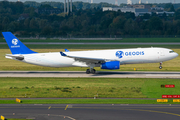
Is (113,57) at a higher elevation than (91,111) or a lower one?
higher

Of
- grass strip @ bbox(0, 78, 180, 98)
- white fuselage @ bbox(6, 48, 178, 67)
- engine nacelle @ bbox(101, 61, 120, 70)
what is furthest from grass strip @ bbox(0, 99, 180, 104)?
white fuselage @ bbox(6, 48, 178, 67)

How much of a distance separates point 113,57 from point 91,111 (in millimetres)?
25634

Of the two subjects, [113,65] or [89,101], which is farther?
[113,65]

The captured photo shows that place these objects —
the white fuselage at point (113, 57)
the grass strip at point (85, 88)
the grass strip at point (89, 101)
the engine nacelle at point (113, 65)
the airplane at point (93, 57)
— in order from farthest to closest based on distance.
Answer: the white fuselage at point (113, 57), the airplane at point (93, 57), the engine nacelle at point (113, 65), the grass strip at point (85, 88), the grass strip at point (89, 101)

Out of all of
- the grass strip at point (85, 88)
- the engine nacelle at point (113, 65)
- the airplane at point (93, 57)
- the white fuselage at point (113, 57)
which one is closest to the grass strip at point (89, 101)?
the grass strip at point (85, 88)

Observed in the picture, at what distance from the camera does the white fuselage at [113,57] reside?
52.7m

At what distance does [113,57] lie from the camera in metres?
52.7

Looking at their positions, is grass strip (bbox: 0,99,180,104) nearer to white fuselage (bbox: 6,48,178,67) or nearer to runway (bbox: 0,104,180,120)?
runway (bbox: 0,104,180,120)

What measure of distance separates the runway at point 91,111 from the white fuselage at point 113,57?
2307cm

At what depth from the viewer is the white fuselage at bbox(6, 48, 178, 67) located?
52.7 meters

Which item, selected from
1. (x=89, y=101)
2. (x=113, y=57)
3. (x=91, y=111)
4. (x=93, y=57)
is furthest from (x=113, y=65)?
(x=91, y=111)

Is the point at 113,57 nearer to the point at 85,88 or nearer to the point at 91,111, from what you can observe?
the point at 85,88

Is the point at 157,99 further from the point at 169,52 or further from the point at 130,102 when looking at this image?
the point at 169,52

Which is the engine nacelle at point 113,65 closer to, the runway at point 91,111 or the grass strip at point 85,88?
the grass strip at point 85,88
